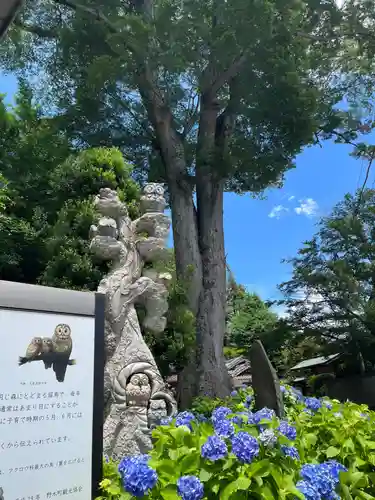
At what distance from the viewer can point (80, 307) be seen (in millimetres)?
2768

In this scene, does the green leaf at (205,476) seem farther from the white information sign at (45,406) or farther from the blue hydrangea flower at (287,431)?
the white information sign at (45,406)

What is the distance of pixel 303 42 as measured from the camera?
31.3 feet

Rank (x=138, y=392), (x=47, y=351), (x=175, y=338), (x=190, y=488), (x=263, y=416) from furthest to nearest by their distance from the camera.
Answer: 1. (x=175, y=338)
2. (x=138, y=392)
3. (x=263, y=416)
4. (x=47, y=351)
5. (x=190, y=488)

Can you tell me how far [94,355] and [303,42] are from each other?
8.49m

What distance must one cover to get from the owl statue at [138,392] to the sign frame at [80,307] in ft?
4.21

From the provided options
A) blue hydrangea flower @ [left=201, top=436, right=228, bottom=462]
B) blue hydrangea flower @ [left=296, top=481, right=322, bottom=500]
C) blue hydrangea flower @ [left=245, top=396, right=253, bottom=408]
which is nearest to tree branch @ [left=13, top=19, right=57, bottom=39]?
blue hydrangea flower @ [left=245, top=396, right=253, bottom=408]

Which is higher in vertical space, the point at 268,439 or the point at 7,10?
the point at 7,10

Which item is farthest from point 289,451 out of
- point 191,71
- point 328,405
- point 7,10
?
point 191,71

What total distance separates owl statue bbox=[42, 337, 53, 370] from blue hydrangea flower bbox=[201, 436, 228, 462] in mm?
859

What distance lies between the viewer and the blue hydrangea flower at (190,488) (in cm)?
200

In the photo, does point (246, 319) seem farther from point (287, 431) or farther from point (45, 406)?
point (45, 406)

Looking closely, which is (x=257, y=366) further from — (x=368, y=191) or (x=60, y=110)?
(x=368, y=191)

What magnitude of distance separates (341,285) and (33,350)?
9473 millimetres

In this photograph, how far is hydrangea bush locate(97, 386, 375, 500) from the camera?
2.09 m
